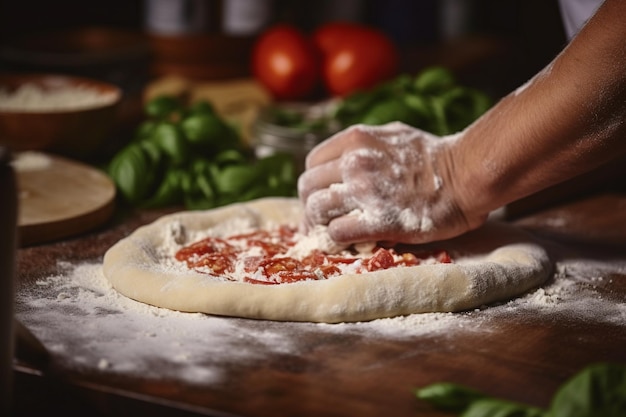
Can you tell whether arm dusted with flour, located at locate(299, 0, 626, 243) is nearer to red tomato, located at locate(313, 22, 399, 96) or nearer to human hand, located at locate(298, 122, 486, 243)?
human hand, located at locate(298, 122, 486, 243)

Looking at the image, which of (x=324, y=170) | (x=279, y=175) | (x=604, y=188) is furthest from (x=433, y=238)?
(x=604, y=188)

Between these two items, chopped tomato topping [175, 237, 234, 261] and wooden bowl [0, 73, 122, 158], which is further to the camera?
wooden bowl [0, 73, 122, 158]

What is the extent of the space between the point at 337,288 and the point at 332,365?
20 cm

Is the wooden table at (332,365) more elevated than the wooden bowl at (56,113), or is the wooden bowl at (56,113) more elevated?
the wooden bowl at (56,113)

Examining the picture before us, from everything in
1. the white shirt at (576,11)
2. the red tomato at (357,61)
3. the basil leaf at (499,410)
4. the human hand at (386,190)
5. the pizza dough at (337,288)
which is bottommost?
the basil leaf at (499,410)

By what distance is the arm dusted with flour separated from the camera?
59.5 inches

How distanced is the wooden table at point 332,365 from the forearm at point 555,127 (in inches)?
9.1

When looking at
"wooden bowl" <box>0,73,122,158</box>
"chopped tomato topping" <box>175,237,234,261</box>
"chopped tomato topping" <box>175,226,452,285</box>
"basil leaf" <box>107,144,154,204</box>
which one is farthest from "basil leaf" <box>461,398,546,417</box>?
"wooden bowl" <box>0,73,122,158</box>

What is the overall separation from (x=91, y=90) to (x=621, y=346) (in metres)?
1.67

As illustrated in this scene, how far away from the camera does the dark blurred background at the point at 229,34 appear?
3006 millimetres

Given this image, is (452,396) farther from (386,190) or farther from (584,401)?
(386,190)

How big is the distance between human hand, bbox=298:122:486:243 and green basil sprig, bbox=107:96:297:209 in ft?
1.38

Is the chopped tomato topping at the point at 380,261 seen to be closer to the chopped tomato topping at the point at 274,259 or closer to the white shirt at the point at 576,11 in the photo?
the chopped tomato topping at the point at 274,259

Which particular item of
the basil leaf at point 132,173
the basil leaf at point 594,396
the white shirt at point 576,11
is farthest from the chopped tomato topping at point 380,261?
the white shirt at point 576,11
